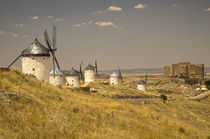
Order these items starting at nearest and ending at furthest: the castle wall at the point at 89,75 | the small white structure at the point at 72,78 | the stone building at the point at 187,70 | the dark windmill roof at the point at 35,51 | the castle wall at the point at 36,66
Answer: the castle wall at the point at 36,66, the dark windmill roof at the point at 35,51, the small white structure at the point at 72,78, the castle wall at the point at 89,75, the stone building at the point at 187,70

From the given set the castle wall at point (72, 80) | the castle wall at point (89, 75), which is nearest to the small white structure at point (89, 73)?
the castle wall at point (89, 75)

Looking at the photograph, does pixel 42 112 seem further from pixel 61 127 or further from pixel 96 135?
pixel 96 135

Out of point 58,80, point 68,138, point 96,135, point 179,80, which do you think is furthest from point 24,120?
point 179,80

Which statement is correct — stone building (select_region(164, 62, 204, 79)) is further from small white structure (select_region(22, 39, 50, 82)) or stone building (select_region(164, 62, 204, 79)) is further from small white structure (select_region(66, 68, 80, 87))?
small white structure (select_region(22, 39, 50, 82))

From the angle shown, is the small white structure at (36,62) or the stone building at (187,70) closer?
the small white structure at (36,62)

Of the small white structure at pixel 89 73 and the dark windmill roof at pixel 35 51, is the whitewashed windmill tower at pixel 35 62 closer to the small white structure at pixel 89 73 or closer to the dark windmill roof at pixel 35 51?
the dark windmill roof at pixel 35 51

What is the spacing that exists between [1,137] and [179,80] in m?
70.5

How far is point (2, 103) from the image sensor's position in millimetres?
7004

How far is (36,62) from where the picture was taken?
2102 centimetres

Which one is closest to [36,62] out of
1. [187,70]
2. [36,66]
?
[36,66]

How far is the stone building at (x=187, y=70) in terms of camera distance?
70431 mm

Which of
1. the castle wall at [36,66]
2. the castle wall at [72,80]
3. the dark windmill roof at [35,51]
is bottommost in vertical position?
the castle wall at [72,80]

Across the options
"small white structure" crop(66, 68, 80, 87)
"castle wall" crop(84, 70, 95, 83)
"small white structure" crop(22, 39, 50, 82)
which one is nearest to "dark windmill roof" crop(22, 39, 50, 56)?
"small white structure" crop(22, 39, 50, 82)

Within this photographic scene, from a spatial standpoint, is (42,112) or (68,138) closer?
(68,138)
